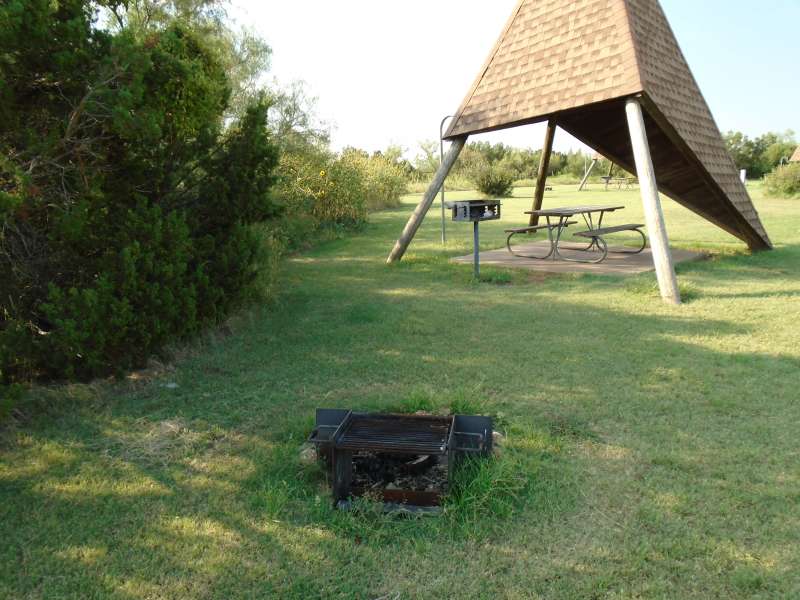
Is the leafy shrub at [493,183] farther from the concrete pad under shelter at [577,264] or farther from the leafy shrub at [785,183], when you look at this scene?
the concrete pad under shelter at [577,264]

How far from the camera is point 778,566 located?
7.73ft

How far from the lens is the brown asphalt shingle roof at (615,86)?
7527mm

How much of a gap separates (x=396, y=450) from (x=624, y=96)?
20.1 feet

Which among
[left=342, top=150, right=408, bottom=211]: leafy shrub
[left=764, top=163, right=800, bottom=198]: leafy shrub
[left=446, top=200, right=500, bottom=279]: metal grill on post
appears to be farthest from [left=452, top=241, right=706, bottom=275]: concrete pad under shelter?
[left=764, top=163, right=800, bottom=198]: leafy shrub

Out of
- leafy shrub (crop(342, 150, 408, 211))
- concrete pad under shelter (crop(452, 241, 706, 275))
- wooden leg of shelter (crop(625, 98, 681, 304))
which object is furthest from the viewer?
leafy shrub (crop(342, 150, 408, 211))

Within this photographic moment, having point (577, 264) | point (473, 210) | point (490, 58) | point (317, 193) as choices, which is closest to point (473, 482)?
point (473, 210)

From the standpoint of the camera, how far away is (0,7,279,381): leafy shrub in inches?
140

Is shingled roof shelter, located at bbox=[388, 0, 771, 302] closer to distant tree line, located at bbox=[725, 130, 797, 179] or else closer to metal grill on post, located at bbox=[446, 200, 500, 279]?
metal grill on post, located at bbox=[446, 200, 500, 279]

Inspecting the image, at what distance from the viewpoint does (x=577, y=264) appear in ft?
31.0

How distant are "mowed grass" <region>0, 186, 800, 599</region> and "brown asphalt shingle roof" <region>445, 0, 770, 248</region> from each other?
2961mm

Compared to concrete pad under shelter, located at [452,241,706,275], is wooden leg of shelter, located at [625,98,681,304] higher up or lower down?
higher up

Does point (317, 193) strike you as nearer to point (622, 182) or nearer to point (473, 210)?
point (473, 210)

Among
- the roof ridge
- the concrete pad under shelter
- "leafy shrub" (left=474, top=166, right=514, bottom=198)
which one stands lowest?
the concrete pad under shelter

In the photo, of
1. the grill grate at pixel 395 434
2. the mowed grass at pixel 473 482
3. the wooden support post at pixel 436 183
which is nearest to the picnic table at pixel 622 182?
the wooden support post at pixel 436 183
